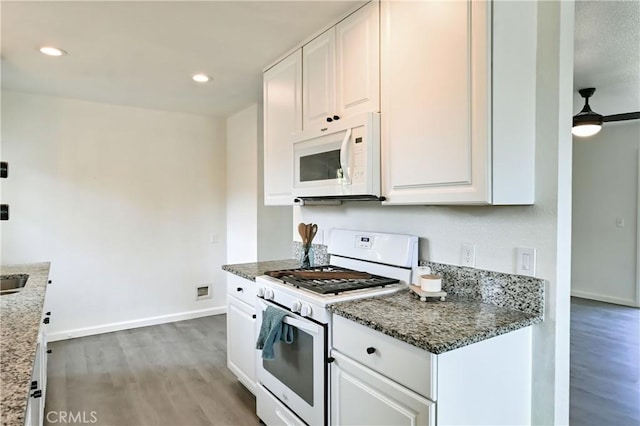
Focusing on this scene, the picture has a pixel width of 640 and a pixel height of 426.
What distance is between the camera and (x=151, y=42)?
249 centimetres

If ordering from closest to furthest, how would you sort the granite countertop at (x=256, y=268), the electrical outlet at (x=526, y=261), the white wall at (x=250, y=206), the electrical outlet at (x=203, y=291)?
the electrical outlet at (x=526, y=261) < the granite countertop at (x=256, y=268) < the white wall at (x=250, y=206) < the electrical outlet at (x=203, y=291)

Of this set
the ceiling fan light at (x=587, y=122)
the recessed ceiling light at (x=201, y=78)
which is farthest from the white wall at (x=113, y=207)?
the ceiling fan light at (x=587, y=122)

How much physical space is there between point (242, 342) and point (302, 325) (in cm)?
100

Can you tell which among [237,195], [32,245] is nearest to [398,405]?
[237,195]

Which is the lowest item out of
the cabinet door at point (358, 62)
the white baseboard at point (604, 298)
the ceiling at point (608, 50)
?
the white baseboard at point (604, 298)

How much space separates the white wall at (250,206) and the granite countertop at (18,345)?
2.16m

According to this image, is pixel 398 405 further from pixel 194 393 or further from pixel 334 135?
pixel 194 393

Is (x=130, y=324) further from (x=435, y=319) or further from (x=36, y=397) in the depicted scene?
(x=435, y=319)

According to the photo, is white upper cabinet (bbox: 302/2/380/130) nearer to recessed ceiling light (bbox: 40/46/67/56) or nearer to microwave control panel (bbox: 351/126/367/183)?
microwave control panel (bbox: 351/126/367/183)

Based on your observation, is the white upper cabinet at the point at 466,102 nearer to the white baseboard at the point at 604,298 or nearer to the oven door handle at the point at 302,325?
the oven door handle at the point at 302,325

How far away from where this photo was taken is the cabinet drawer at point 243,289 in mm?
2504

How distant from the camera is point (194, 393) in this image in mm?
2766

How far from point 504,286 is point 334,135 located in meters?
1.15

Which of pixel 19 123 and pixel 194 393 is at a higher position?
pixel 19 123
